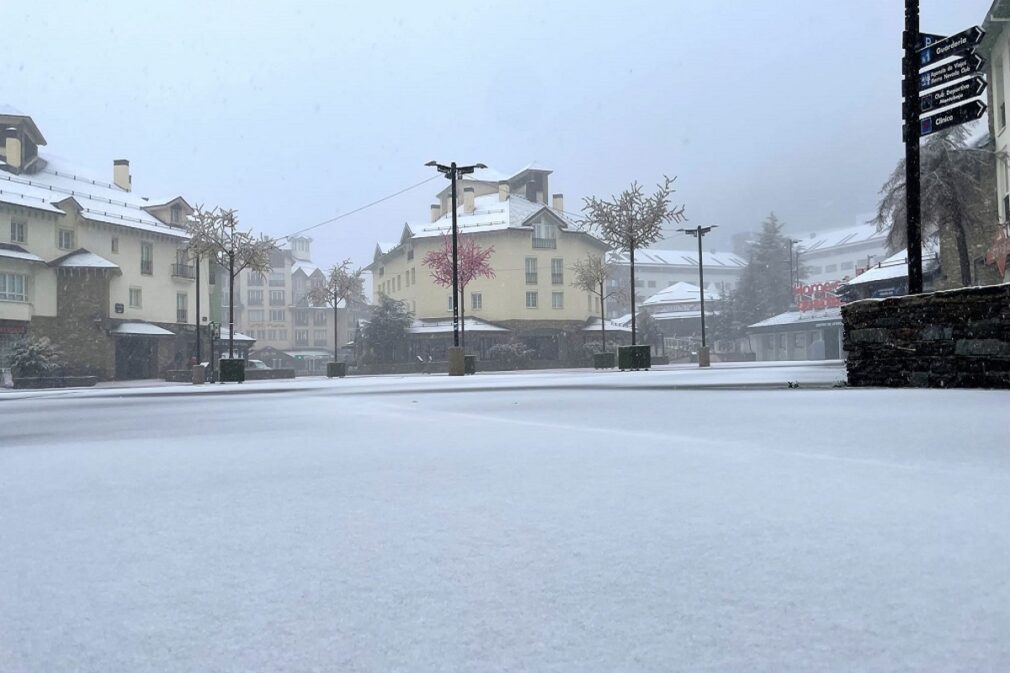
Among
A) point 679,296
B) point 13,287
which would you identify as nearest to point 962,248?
point 13,287

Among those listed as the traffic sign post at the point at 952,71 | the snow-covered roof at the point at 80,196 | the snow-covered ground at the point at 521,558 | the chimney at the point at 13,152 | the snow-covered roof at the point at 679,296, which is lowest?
the snow-covered ground at the point at 521,558

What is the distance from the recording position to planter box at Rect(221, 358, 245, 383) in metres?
26.5

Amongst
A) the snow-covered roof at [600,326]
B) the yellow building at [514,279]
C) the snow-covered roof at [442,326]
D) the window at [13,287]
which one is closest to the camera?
the window at [13,287]

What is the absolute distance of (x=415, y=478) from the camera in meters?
3.52

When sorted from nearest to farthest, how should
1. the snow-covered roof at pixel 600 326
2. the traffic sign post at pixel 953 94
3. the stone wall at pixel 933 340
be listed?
the stone wall at pixel 933 340, the traffic sign post at pixel 953 94, the snow-covered roof at pixel 600 326

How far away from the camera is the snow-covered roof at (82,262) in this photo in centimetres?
4050

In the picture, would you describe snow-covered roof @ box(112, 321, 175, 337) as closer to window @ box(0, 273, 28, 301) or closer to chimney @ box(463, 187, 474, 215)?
window @ box(0, 273, 28, 301)

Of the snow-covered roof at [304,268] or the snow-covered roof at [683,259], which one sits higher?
the snow-covered roof at [683,259]

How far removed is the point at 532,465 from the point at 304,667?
2.53 m

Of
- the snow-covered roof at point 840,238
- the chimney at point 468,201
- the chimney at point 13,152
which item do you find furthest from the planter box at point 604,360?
the snow-covered roof at point 840,238

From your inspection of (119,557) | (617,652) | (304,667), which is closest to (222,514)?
(119,557)

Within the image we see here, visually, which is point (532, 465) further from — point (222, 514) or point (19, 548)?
point (19, 548)

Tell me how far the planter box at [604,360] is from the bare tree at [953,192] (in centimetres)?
1263

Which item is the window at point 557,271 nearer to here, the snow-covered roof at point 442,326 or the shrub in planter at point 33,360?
the snow-covered roof at point 442,326
